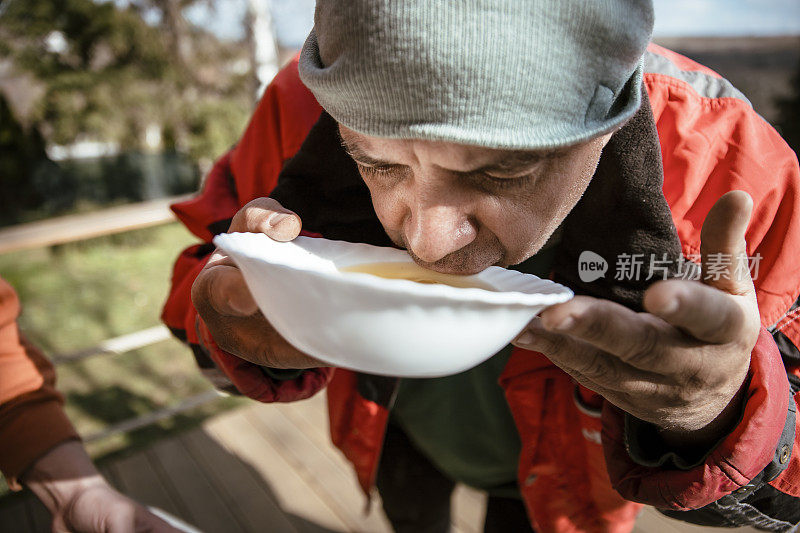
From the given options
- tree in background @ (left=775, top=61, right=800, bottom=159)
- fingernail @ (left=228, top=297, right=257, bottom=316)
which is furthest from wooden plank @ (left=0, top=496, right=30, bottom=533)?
tree in background @ (left=775, top=61, right=800, bottom=159)

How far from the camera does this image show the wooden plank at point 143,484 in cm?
239

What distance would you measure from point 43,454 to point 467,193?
1.36 meters

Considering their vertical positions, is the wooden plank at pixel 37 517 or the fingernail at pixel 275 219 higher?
the fingernail at pixel 275 219

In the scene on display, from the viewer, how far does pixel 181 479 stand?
253 centimetres

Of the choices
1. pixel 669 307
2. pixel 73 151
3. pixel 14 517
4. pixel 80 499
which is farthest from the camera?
pixel 73 151

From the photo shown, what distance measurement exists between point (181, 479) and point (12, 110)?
765 centimetres

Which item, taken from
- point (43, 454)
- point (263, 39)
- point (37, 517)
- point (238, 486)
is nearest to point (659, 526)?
point (238, 486)

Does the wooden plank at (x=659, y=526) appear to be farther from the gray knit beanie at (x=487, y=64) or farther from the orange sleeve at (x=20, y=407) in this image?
the orange sleeve at (x=20, y=407)

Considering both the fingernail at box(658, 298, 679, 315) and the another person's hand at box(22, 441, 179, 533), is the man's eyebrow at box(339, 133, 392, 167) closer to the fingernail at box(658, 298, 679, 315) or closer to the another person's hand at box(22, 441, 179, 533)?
the fingernail at box(658, 298, 679, 315)

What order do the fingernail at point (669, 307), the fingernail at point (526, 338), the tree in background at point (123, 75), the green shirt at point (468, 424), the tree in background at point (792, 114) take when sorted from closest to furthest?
1. the fingernail at point (669, 307)
2. the fingernail at point (526, 338)
3. the green shirt at point (468, 424)
4. the tree in background at point (792, 114)
5. the tree in background at point (123, 75)

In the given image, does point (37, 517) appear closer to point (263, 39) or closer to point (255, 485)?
point (255, 485)

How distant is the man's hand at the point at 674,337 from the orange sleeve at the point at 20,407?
1358 millimetres

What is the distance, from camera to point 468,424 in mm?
1528

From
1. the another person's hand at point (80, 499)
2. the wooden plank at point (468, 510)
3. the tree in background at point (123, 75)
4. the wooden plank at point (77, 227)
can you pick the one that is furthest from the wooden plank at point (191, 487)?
the tree in background at point (123, 75)
